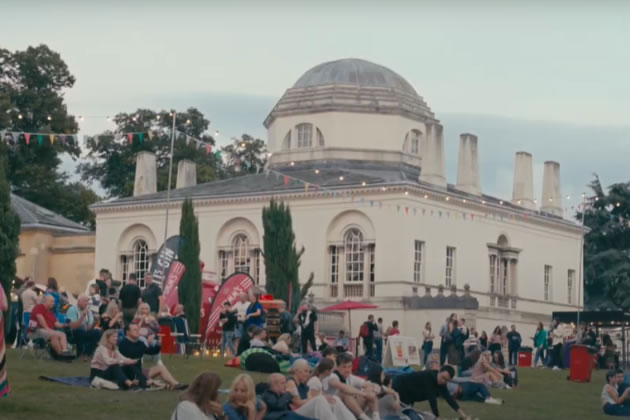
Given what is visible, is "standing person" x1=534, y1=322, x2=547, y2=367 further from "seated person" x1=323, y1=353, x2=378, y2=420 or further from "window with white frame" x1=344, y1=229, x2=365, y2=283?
"seated person" x1=323, y1=353, x2=378, y2=420

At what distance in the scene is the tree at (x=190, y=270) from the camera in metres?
44.4

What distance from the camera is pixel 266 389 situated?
59.6 ft

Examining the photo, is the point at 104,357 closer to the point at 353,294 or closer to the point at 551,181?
the point at 353,294

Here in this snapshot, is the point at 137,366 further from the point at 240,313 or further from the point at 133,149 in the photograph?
the point at 133,149

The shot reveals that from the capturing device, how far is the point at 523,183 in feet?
206

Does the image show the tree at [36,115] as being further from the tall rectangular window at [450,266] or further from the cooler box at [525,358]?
the cooler box at [525,358]

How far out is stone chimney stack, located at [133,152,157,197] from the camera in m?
64.4

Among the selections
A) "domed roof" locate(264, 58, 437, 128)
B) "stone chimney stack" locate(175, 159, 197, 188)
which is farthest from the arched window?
"stone chimney stack" locate(175, 159, 197, 188)

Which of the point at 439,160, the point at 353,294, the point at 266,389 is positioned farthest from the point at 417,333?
the point at 266,389

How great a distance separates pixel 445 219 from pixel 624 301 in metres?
18.5

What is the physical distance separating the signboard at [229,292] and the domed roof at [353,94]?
2656 centimetres

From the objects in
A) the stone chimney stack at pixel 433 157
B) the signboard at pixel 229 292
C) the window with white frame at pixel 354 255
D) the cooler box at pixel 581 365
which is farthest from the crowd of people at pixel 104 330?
the stone chimney stack at pixel 433 157

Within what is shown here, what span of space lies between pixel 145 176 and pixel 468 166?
1431cm

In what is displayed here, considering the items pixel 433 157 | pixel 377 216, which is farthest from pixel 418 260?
pixel 433 157
